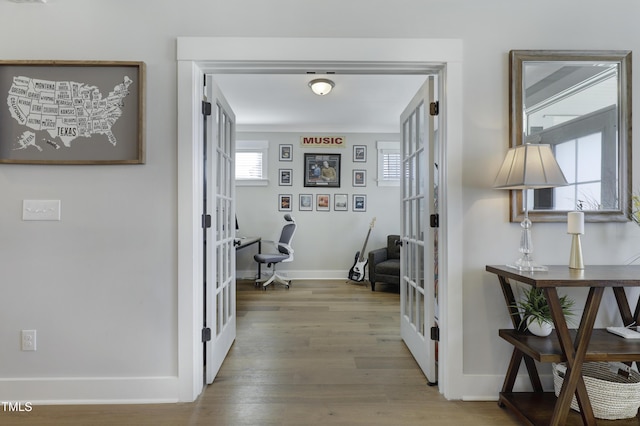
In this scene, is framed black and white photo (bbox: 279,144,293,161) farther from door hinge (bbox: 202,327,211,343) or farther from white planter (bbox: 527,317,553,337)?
white planter (bbox: 527,317,553,337)

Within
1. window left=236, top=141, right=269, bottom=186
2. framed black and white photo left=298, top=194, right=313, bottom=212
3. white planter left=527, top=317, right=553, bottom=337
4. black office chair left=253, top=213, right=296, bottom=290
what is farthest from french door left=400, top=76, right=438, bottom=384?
window left=236, top=141, right=269, bottom=186

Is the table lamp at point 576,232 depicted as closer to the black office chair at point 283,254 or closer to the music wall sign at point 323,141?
the black office chair at point 283,254

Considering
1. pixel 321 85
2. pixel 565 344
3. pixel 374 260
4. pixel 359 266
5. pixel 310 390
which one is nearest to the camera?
pixel 565 344

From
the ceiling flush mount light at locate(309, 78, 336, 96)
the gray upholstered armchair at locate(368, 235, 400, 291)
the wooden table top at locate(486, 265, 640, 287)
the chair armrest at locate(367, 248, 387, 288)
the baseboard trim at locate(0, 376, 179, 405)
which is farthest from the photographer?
the chair armrest at locate(367, 248, 387, 288)

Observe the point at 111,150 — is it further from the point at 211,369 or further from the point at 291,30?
the point at 211,369

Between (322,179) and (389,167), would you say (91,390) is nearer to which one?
(322,179)

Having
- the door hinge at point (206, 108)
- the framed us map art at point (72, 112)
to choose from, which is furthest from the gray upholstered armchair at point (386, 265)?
the framed us map art at point (72, 112)

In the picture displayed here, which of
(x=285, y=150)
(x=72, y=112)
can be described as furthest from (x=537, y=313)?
(x=285, y=150)

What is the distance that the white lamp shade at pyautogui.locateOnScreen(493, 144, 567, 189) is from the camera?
5.07 ft

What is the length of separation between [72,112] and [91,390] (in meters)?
1.56

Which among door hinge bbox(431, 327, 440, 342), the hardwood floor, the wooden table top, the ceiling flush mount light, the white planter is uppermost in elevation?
the ceiling flush mount light

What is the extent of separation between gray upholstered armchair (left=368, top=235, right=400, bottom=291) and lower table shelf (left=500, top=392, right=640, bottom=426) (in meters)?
2.52

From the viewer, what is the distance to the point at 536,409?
163 cm

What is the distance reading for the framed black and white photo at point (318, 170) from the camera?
5137mm
